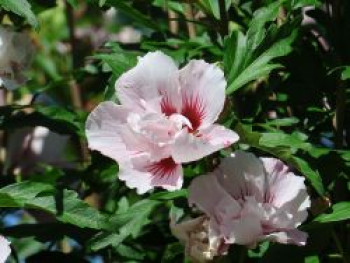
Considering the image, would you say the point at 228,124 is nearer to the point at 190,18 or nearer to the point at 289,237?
the point at 289,237

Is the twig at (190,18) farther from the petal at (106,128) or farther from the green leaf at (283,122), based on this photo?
the petal at (106,128)

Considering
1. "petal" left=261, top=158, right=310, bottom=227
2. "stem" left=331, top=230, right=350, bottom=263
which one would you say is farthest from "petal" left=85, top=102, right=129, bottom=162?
"stem" left=331, top=230, right=350, bottom=263

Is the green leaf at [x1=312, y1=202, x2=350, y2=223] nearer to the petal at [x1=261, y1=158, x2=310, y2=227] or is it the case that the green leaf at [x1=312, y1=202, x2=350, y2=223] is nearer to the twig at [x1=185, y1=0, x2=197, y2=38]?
the petal at [x1=261, y1=158, x2=310, y2=227]

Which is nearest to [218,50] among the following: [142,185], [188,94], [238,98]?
[238,98]

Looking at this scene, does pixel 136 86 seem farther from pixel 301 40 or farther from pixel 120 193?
pixel 120 193

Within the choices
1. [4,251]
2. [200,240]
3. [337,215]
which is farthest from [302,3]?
[4,251]
